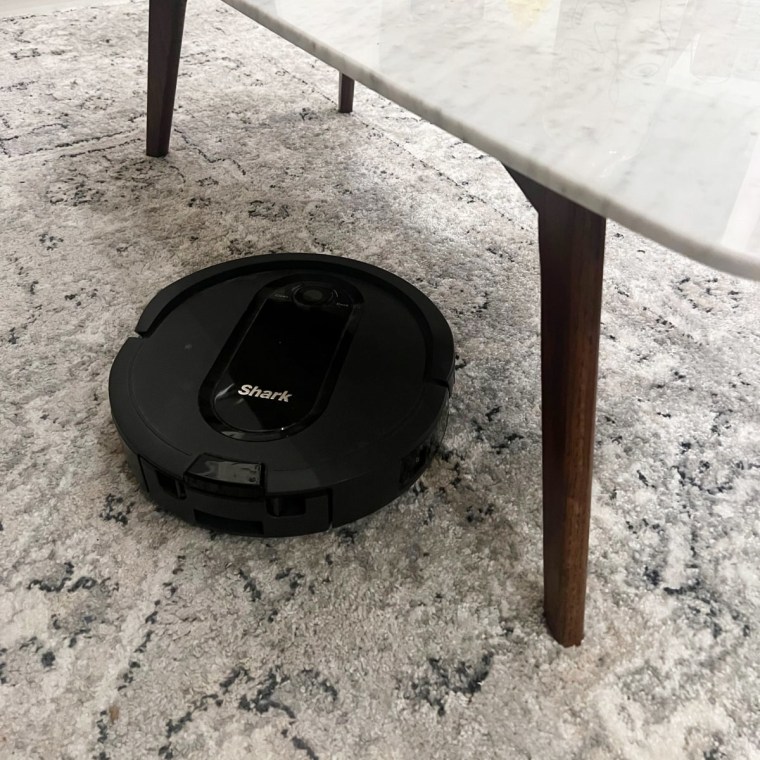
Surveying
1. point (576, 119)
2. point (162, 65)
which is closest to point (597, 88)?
point (576, 119)

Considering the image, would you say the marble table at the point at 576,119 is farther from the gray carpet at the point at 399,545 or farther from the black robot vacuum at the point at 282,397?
the black robot vacuum at the point at 282,397

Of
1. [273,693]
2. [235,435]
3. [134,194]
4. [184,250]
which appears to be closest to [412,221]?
[184,250]

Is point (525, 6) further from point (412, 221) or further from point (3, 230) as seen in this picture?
point (3, 230)

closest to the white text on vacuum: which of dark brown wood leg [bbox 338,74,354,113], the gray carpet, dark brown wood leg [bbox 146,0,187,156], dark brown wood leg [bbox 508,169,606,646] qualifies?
the gray carpet

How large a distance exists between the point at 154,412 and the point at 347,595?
28 cm

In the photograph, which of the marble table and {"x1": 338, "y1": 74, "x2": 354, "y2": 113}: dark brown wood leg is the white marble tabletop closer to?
the marble table

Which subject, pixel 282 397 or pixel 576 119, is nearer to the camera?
pixel 576 119

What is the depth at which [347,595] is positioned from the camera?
711 mm

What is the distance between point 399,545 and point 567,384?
29 cm

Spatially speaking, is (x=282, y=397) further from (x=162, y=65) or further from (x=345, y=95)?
(x=345, y=95)

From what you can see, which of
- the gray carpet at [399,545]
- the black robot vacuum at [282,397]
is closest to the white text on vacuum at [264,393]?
the black robot vacuum at [282,397]

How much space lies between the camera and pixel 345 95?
5.04 ft

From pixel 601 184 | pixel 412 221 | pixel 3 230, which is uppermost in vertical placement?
pixel 601 184

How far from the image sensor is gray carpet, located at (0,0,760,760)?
24.5 inches
